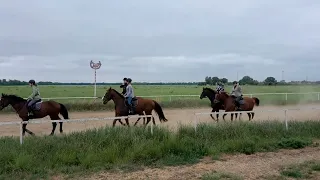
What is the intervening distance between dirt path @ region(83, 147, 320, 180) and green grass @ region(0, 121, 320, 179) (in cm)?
40

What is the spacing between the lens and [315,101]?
30719 mm

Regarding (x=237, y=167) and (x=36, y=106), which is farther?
(x=36, y=106)

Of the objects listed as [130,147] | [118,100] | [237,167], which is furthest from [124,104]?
[237,167]

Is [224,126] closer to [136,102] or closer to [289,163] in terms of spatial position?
[289,163]

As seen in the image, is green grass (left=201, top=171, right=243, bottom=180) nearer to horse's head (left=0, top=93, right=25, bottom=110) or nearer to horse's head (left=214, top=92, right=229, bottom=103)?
horse's head (left=0, top=93, right=25, bottom=110)

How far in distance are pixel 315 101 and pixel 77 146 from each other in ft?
85.2

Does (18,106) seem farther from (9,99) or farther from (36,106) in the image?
(36,106)

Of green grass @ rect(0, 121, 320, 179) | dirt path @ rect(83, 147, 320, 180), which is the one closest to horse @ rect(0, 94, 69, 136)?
green grass @ rect(0, 121, 320, 179)

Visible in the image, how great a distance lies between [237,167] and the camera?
8.48m

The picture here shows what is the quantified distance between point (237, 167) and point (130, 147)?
258 centimetres

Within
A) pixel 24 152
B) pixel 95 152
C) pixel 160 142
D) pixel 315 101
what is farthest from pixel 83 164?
pixel 315 101

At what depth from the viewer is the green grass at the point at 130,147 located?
26.1 feet

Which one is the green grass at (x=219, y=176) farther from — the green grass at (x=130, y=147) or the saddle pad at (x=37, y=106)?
the saddle pad at (x=37, y=106)

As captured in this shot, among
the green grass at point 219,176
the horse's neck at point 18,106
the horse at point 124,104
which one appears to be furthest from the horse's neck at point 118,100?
the green grass at point 219,176
